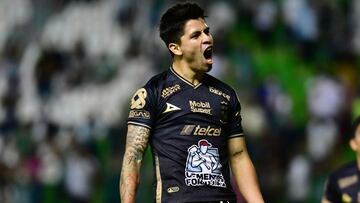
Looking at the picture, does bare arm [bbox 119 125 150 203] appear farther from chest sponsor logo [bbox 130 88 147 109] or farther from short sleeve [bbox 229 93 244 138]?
short sleeve [bbox 229 93 244 138]

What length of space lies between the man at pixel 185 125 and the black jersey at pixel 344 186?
263cm

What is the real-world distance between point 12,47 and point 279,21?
4074 mm

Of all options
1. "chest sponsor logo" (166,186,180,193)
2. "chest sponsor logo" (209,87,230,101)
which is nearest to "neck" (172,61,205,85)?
"chest sponsor logo" (209,87,230,101)

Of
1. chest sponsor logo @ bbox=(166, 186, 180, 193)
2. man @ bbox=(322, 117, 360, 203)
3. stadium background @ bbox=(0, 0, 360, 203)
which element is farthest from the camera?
stadium background @ bbox=(0, 0, 360, 203)

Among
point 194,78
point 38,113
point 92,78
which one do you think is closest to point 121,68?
point 92,78

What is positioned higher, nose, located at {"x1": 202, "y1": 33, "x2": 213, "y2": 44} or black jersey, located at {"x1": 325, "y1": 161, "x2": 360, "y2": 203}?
nose, located at {"x1": 202, "y1": 33, "x2": 213, "y2": 44}

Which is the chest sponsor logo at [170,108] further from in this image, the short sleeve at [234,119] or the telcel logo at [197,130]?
the short sleeve at [234,119]

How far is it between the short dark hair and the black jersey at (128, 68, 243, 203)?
1.04 feet

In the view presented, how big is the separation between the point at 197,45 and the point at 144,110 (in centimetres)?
55

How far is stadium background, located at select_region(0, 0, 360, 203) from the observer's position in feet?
45.1

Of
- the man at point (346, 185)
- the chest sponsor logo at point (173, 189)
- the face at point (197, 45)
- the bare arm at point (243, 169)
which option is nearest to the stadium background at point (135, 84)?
the man at point (346, 185)

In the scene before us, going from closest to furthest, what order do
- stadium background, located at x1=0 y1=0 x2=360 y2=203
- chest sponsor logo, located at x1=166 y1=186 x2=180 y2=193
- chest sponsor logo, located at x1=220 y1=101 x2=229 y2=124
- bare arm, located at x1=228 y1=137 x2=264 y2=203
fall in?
chest sponsor logo, located at x1=166 y1=186 x2=180 y2=193
chest sponsor logo, located at x1=220 y1=101 x2=229 y2=124
bare arm, located at x1=228 y1=137 x2=264 y2=203
stadium background, located at x1=0 y1=0 x2=360 y2=203

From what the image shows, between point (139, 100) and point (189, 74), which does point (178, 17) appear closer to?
point (189, 74)

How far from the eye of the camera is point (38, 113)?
15320 millimetres
